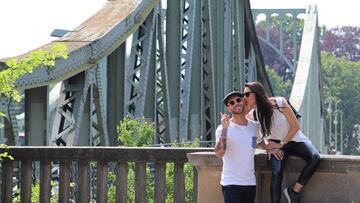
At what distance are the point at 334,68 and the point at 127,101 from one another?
105654 millimetres

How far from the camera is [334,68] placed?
120 meters

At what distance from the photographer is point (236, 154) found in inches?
279

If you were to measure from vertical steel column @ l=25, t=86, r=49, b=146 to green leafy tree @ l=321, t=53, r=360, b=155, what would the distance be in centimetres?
10232

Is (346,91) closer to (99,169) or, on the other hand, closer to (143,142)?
(143,142)

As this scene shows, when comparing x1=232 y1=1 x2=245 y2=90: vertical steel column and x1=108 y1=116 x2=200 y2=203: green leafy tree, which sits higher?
x1=232 y1=1 x2=245 y2=90: vertical steel column

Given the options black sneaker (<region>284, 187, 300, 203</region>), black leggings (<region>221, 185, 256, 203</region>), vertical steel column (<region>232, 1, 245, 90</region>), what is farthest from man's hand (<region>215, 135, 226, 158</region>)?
vertical steel column (<region>232, 1, 245, 90</region>)

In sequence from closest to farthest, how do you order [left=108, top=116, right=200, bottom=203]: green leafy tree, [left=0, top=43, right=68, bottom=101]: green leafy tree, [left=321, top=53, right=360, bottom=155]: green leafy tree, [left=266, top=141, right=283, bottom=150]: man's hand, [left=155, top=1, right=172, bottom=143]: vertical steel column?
[left=266, top=141, right=283, bottom=150]: man's hand, [left=0, top=43, right=68, bottom=101]: green leafy tree, [left=108, top=116, right=200, bottom=203]: green leafy tree, [left=155, top=1, right=172, bottom=143]: vertical steel column, [left=321, top=53, right=360, bottom=155]: green leafy tree

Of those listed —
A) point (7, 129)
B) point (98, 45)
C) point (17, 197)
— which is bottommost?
point (17, 197)

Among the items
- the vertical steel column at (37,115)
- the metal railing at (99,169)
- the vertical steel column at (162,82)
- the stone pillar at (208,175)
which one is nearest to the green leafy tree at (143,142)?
the vertical steel column at (37,115)

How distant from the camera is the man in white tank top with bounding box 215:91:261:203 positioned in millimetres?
7082

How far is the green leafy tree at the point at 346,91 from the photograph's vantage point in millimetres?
116312

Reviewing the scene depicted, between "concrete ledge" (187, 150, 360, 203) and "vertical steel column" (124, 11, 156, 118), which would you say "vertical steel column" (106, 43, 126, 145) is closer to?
"vertical steel column" (124, 11, 156, 118)

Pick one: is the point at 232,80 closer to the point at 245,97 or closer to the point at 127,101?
the point at 127,101

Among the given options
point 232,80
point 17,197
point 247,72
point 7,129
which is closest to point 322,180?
point 17,197
